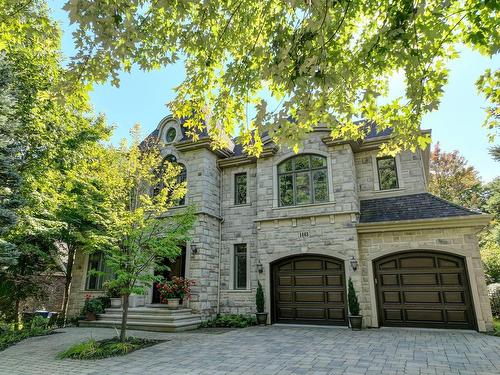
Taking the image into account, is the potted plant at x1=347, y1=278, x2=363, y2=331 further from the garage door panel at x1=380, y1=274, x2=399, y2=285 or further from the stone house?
the garage door panel at x1=380, y1=274, x2=399, y2=285

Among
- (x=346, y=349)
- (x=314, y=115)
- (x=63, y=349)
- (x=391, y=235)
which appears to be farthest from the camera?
(x=391, y=235)

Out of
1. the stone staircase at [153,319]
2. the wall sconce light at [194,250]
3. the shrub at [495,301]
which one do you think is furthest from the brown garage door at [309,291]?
the shrub at [495,301]

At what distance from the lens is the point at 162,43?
590cm

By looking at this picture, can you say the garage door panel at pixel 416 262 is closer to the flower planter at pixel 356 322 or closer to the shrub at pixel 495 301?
the flower planter at pixel 356 322

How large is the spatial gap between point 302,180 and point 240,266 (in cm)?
418

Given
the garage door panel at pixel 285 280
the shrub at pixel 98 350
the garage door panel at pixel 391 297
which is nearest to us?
the shrub at pixel 98 350

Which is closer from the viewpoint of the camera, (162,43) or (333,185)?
(162,43)

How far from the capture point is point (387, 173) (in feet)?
40.2

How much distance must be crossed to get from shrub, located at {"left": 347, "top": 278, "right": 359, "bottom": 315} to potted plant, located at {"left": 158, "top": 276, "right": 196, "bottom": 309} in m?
5.36

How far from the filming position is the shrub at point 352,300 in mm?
10312

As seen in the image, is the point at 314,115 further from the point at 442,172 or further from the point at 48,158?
Answer: the point at 442,172

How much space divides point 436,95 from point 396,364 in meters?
4.75

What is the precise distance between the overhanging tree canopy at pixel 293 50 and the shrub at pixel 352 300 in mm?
5698

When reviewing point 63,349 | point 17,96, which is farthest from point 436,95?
point 17,96
